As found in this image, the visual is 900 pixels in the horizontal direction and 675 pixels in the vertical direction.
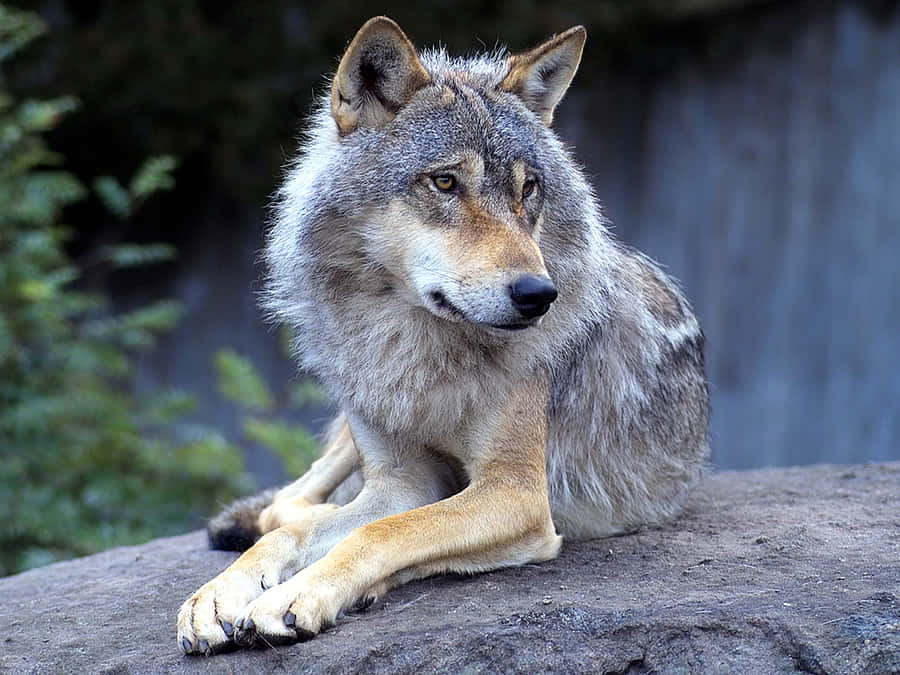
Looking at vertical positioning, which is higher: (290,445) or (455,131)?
(455,131)

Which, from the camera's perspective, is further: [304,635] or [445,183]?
[445,183]

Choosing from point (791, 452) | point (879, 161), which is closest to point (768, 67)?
point (879, 161)

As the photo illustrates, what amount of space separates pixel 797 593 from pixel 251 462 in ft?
26.6

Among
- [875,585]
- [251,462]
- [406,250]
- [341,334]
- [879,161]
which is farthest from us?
[251,462]

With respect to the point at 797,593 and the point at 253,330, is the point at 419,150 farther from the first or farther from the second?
the point at 253,330

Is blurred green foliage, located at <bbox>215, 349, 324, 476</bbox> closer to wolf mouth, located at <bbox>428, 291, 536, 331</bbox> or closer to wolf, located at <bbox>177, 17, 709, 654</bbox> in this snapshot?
wolf, located at <bbox>177, 17, 709, 654</bbox>

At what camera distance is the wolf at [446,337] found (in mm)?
3742

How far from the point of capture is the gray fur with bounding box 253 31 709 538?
410 centimetres

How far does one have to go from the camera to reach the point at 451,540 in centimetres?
390

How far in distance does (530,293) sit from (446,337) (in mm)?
605

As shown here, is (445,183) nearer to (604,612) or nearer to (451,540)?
(451,540)

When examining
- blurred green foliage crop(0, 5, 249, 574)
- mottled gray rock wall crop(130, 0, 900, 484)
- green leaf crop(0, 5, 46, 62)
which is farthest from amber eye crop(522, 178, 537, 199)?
mottled gray rock wall crop(130, 0, 900, 484)

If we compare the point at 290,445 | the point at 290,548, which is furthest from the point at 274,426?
the point at 290,548

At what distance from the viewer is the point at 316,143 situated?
14.7ft
